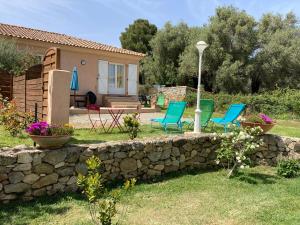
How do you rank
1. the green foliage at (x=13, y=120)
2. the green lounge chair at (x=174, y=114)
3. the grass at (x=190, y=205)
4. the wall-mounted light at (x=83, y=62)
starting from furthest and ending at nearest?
the wall-mounted light at (x=83, y=62) < the green lounge chair at (x=174, y=114) < the green foliage at (x=13, y=120) < the grass at (x=190, y=205)

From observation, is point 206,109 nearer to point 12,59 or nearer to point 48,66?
point 48,66

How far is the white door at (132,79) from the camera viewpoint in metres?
18.5

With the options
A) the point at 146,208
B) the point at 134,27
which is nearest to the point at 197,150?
the point at 146,208

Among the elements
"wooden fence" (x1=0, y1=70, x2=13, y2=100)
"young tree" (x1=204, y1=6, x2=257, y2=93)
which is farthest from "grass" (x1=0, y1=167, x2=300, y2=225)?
"young tree" (x1=204, y1=6, x2=257, y2=93)

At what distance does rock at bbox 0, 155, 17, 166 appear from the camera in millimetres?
4320

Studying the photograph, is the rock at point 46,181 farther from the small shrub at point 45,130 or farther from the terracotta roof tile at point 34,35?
the terracotta roof tile at point 34,35

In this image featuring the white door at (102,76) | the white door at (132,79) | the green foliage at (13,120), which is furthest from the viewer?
the white door at (132,79)

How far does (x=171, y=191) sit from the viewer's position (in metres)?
5.25

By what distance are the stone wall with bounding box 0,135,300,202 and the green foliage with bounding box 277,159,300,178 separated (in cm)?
52

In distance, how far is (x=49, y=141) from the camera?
465 cm

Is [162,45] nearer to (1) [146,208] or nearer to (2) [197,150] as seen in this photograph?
(2) [197,150]

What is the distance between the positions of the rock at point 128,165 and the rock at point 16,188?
1.53 metres

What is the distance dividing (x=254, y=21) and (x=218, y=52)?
4.06m

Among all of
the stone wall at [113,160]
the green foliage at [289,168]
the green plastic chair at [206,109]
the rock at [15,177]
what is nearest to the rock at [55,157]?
the stone wall at [113,160]
